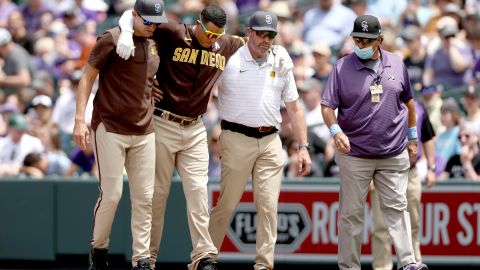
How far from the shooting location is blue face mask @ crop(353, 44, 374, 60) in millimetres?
10070

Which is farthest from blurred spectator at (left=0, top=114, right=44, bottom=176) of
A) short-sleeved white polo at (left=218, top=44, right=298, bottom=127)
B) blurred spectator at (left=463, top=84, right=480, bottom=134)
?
blurred spectator at (left=463, top=84, right=480, bottom=134)

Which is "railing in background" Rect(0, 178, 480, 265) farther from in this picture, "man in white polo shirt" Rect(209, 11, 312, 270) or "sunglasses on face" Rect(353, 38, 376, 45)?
"sunglasses on face" Rect(353, 38, 376, 45)

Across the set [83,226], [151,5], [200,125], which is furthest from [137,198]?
[83,226]

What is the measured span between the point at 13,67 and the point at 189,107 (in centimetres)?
A: 762

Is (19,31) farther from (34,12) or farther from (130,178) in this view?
(130,178)

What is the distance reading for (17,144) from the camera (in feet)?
47.7

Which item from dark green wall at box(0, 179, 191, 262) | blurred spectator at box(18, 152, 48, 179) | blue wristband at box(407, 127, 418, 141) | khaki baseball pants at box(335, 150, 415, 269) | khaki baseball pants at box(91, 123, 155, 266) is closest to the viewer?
khaki baseball pants at box(91, 123, 155, 266)

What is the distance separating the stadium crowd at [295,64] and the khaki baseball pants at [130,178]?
11.3 ft

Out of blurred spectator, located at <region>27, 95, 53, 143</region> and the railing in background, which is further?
blurred spectator, located at <region>27, 95, 53, 143</region>

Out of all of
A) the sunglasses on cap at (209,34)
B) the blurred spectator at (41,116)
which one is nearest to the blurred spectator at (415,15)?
the blurred spectator at (41,116)

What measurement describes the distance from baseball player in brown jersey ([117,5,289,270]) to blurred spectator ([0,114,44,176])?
455cm

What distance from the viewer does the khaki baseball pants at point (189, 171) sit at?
10109mm

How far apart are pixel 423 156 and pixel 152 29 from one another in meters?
4.18

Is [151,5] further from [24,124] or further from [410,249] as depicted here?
[24,124]
